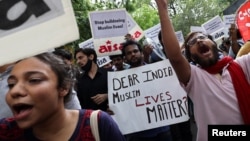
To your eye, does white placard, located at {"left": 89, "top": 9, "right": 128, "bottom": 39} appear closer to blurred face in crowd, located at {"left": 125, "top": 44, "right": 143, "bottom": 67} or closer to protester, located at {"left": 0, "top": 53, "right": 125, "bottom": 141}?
blurred face in crowd, located at {"left": 125, "top": 44, "right": 143, "bottom": 67}

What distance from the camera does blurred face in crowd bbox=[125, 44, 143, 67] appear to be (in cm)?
440

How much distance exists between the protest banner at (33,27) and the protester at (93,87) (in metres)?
2.87

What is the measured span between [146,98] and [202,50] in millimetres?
1518

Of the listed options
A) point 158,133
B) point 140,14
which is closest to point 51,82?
point 158,133

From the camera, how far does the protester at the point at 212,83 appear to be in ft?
8.23

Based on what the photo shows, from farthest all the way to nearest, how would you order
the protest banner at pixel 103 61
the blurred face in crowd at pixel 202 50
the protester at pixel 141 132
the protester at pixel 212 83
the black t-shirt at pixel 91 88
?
the protest banner at pixel 103 61 → the black t-shirt at pixel 91 88 → the protester at pixel 141 132 → the blurred face in crowd at pixel 202 50 → the protester at pixel 212 83

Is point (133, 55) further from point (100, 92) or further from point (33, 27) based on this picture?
point (33, 27)

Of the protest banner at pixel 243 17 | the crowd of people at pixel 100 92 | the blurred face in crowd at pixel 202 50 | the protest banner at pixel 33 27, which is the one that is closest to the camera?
the protest banner at pixel 33 27

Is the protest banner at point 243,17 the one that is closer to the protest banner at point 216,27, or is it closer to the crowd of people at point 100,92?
the crowd of people at point 100,92

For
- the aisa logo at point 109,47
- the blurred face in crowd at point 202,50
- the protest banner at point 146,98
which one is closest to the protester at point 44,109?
the blurred face in crowd at point 202,50

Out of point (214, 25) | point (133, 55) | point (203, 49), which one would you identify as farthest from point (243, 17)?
point (214, 25)

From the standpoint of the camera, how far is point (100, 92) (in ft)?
14.8

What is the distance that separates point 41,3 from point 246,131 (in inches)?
48.0

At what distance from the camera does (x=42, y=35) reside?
5.13 feet
